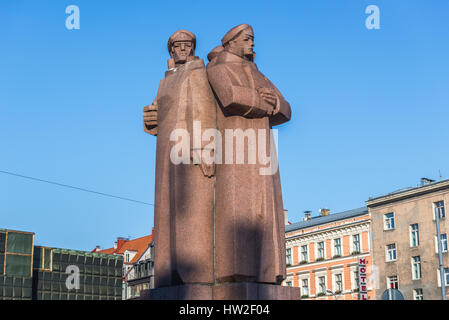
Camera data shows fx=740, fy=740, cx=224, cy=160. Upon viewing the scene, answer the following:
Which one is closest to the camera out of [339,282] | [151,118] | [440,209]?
[151,118]

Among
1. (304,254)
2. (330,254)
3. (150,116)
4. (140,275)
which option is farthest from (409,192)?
(150,116)

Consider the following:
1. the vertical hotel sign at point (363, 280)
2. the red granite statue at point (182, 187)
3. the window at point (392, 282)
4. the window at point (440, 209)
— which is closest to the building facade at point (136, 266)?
the vertical hotel sign at point (363, 280)

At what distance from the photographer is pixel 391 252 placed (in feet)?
199

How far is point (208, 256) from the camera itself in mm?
10062

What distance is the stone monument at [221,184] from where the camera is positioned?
32.6 ft

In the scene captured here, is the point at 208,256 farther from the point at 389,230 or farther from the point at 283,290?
the point at 389,230

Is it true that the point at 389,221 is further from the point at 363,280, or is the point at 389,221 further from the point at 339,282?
the point at 339,282

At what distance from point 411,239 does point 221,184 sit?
5125 centimetres

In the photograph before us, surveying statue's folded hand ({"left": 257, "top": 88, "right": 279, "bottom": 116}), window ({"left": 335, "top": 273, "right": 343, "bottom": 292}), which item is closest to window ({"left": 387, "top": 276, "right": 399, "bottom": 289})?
window ({"left": 335, "top": 273, "right": 343, "bottom": 292})

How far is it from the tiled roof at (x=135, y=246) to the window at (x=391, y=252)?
121ft

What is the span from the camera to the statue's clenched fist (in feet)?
37.0

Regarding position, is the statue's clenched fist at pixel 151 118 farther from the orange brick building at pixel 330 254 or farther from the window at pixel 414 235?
the orange brick building at pixel 330 254

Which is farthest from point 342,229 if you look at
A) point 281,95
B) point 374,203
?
Result: point 281,95

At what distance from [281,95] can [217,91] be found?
1131mm
